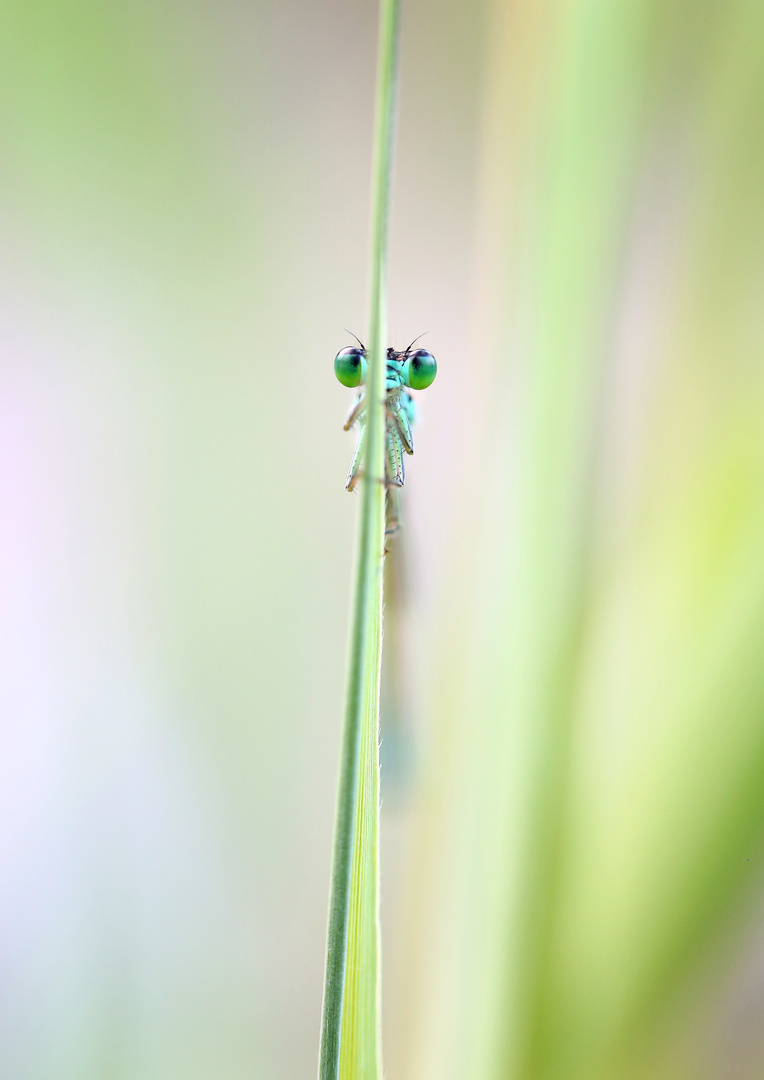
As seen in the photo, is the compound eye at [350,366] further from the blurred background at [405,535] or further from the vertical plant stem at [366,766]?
the vertical plant stem at [366,766]


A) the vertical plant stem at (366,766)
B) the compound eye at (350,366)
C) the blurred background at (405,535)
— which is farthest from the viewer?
the compound eye at (350,366)

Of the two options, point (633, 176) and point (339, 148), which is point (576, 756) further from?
point (339, 148)

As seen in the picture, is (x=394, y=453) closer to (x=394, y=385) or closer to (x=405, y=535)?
(x=394, y=385)

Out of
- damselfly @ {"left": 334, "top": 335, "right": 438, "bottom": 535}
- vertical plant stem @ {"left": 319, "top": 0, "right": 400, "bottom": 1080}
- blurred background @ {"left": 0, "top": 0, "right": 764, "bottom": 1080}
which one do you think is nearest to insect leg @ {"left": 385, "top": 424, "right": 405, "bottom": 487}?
damselfly @ {"left": 334, "top": 335, "right": 438, "bottom": 535}

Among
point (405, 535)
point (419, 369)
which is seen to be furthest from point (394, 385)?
point (405, 535)

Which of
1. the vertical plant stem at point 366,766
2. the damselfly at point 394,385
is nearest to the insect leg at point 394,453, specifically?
the damselfly at point 394,385

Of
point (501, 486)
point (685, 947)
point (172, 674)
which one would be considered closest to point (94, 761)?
point (172, 674)
